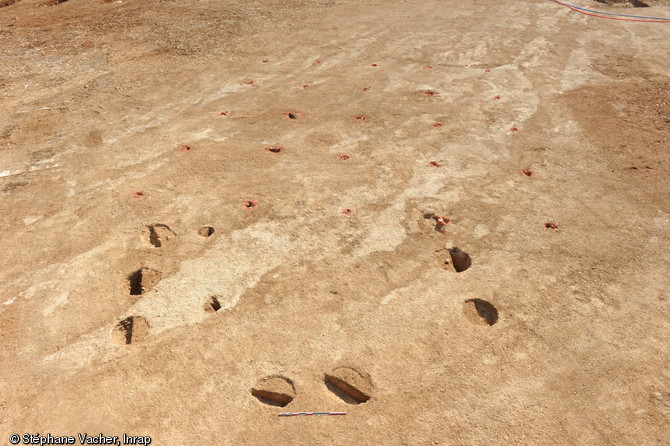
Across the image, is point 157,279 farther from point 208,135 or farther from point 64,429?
point 208,135

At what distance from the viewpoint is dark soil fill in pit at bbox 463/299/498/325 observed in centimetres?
493

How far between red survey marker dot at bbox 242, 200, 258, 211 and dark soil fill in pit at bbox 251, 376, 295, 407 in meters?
2.58

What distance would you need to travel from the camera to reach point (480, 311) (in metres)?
5.02

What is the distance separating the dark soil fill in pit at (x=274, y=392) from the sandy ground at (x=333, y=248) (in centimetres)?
2

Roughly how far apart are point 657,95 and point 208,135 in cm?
848

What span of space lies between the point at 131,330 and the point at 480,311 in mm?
3484

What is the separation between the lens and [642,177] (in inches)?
277

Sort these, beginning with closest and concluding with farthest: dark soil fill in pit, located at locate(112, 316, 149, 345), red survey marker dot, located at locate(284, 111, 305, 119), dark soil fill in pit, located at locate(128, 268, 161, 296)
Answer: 1. dark soil fill in pit, located at locate(112, 316, 149, 345)
2. dark soil fill in pit, located at locate(128, 268, 161, 296)
3. red survey marker dot, located at locate(284, 111, 305, 119)

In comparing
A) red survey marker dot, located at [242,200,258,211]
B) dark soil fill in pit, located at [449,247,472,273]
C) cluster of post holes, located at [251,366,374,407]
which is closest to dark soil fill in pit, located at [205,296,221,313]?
cluster of post holes, located at [251,366,374,407]

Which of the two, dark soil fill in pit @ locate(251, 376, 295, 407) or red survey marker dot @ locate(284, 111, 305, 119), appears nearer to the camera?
dark soil fill in pit @ locate(251, 376, 295, 407)

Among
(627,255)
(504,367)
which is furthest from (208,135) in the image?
(627,255)

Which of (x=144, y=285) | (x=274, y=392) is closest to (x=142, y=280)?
(x=144, y=285)

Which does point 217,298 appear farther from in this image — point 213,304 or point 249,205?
point 249,205

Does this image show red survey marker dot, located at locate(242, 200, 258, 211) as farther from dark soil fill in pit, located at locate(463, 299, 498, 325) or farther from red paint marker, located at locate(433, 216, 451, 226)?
dark soil fill in pit, located at locate(463, 299, 498, 325)
